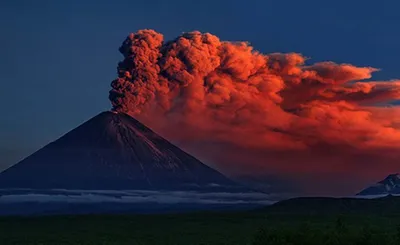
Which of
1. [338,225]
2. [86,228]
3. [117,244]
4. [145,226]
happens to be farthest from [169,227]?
[338,225]

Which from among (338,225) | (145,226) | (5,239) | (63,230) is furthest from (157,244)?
(338,225)

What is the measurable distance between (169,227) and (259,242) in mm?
150659

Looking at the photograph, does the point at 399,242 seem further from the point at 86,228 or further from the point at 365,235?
the point at 86,228

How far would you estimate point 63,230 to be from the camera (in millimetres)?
176000

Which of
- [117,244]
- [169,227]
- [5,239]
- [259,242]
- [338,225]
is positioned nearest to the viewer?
[259,242]

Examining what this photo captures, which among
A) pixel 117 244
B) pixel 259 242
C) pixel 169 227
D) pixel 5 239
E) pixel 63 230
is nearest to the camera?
pixel 259 242

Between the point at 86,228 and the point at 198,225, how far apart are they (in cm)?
3165

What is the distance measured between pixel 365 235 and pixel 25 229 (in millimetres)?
151195

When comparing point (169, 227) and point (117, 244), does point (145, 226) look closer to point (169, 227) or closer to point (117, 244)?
point (169, 227)

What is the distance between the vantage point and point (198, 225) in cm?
19738

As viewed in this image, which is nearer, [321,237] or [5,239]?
[321,237]

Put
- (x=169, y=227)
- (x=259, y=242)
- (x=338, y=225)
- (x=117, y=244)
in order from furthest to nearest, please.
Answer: (x=169, y=227) < (x=117, y=244) < (x=338, y=225) < (x=259, y=242)

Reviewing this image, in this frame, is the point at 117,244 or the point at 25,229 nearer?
the point at 117,244

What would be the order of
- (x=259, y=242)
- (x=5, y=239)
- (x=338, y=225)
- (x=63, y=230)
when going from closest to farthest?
(x=259, y=242), (x=338, y=225), (x=5, y=239), (x=63, y=230)
